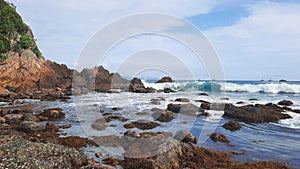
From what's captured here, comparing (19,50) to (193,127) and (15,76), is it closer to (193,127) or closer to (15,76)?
(15,76)

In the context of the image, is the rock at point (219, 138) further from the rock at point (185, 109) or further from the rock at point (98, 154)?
the rock at point (185, 109)

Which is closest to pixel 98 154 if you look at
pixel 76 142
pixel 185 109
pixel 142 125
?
pixel 76 142

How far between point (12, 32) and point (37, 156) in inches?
1685

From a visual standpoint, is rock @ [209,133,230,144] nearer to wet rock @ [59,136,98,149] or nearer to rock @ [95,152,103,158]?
rock @ [95,152,103,158]

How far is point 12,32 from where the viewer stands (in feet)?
138

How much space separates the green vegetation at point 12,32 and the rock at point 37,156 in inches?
1368

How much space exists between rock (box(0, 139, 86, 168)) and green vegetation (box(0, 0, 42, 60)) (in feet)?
114

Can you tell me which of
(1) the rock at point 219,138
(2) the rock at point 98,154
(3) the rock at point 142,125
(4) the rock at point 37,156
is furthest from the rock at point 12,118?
(1) the rock at point 219,138

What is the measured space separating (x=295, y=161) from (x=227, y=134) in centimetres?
433

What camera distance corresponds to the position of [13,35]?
42750 mm

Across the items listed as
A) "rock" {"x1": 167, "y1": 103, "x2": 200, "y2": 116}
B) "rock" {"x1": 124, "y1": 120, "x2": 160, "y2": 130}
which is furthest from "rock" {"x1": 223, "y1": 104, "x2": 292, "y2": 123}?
"rock" {"x1": 124, "y1": 120, "x2": 160, "y2": 130}

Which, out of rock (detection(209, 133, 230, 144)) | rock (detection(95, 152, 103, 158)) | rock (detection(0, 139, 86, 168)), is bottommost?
rock (detection(95, 152, 103, 158))

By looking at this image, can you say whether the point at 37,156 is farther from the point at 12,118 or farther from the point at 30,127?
the point at 12,118

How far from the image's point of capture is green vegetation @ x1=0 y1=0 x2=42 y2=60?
1508 inches
